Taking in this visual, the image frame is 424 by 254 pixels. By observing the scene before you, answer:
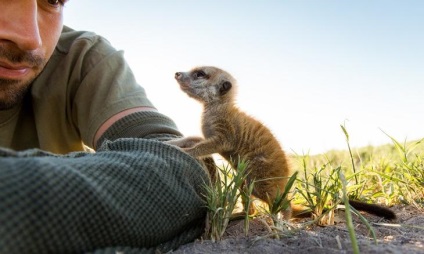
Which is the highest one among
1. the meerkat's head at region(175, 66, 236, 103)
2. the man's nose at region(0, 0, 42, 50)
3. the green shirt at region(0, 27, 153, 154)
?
the man's nose at region(0, 0, 42, 50)

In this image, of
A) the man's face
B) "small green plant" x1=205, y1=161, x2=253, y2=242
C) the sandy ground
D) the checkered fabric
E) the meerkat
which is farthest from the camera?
the man's face

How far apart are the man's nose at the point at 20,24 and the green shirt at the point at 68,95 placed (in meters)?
0.53

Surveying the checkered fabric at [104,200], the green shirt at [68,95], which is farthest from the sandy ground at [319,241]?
the green shirt at [68,95]

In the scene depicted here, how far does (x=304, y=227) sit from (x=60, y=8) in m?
2.18

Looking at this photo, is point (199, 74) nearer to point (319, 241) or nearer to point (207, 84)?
point (207, 84)

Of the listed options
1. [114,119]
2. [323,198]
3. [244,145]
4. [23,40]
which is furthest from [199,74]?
[323,198]

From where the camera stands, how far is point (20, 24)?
102 inches

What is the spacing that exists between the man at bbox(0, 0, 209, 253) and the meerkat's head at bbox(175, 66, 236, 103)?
0.92ft

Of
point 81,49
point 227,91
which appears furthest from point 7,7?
point 227,91

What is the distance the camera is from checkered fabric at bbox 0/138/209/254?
1.29m

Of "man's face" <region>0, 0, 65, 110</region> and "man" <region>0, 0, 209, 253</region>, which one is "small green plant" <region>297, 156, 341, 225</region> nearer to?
"man" <region>0, 0, 209, 253</region>

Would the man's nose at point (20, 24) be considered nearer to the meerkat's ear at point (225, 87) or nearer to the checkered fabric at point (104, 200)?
the checkered fabric at point (104, 200)

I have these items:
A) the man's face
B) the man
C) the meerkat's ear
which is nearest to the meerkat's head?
the meerkat's ear

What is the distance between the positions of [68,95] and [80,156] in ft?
4.84
